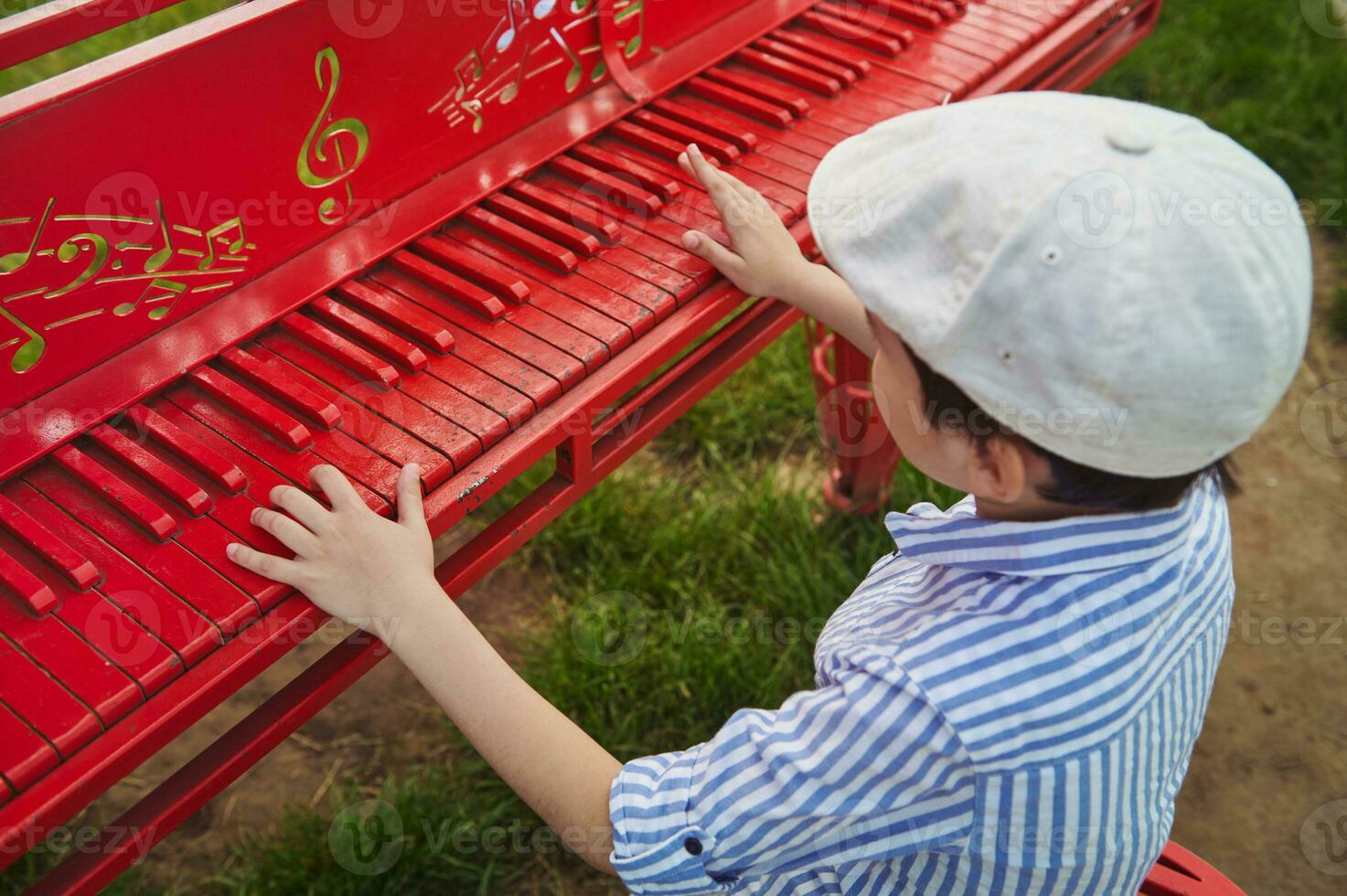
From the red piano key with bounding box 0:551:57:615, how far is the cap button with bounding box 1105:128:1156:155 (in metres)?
1.15

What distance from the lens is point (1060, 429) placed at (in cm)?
107

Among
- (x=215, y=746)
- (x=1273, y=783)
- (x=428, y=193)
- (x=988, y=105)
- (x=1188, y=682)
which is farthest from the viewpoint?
(x=1273, y=783)

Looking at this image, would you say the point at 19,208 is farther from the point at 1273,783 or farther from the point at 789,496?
the point at 1273,783

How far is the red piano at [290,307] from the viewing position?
1296 mm

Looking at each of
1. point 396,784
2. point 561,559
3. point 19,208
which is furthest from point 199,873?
point 19,208

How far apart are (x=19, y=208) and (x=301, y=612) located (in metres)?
0.57

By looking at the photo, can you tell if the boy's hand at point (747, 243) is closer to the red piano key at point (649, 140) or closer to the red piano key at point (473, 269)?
the red piano key at point (649, 140)

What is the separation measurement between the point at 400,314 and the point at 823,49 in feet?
3.42

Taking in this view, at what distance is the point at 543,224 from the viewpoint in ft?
5.89

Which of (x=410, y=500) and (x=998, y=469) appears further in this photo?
(x=410, y=500)

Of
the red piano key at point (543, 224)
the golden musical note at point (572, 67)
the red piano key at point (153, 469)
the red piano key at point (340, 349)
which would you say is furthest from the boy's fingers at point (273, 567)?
the golden musical note at point (572, 67)

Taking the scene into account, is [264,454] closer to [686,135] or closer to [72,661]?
[72,661]

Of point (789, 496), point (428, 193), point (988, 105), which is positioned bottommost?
point (789, 496)

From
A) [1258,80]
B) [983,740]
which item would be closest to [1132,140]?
[983,740]
